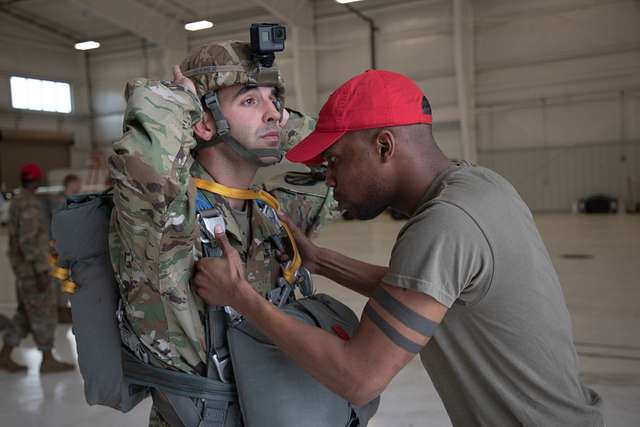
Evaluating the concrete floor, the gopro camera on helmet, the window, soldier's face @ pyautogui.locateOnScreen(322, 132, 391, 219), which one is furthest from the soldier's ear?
the window

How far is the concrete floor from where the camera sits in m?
4.16

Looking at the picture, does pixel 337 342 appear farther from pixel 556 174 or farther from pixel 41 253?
pixel 556 174

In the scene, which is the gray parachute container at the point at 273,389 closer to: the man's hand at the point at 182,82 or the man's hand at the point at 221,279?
the man's hand at the point at 221,279

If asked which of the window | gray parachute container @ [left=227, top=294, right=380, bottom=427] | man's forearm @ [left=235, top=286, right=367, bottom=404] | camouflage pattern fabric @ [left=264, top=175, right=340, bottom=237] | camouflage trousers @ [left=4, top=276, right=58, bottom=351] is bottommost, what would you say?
camouflage trousers @ [left=4, top=276, right=58, bottom=351]

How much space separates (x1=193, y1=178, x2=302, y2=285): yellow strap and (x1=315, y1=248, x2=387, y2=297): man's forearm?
4.5 inches

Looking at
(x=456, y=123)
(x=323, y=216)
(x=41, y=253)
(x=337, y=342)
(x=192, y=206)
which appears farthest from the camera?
(x=456, y=123)

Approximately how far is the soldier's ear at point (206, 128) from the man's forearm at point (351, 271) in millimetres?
604

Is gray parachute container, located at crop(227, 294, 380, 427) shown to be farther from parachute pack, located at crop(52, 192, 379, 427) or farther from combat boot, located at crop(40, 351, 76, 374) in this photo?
combat boot, located at crop(40, 351, 76, 374)

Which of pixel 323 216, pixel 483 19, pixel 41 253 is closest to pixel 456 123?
pixel 483 19

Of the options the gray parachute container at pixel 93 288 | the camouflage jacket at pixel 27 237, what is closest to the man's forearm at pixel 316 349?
the gray parachute container at pixel 93 288

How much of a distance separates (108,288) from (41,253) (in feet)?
13.8

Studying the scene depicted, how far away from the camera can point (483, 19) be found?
19.3m

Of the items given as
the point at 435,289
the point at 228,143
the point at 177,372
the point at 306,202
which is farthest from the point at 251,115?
the point at 435,289

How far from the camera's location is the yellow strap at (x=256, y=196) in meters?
1.99
